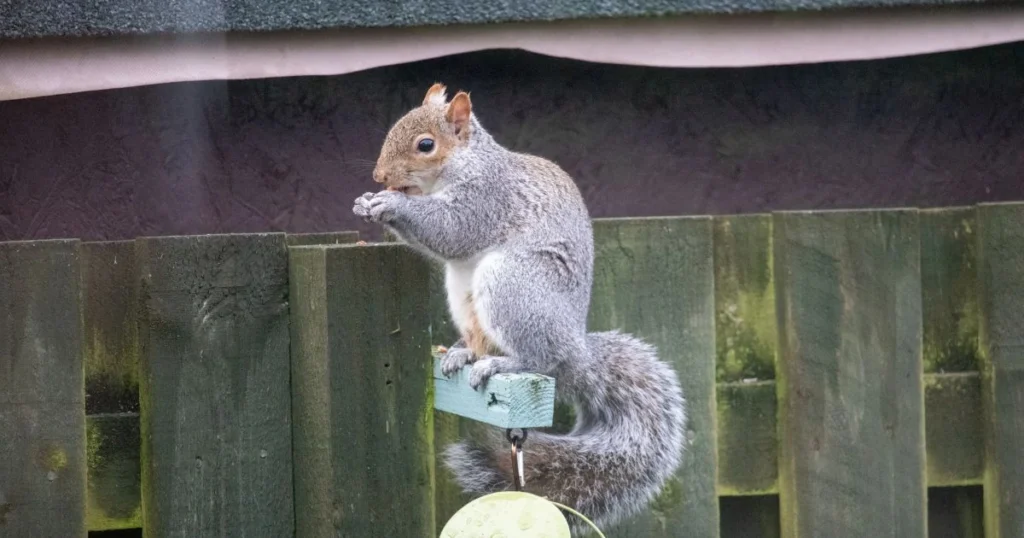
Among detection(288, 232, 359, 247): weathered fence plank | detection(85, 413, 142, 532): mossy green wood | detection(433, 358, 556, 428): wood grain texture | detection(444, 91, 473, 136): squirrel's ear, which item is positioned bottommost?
detection(85, 413, 142, 532): mossy green wood

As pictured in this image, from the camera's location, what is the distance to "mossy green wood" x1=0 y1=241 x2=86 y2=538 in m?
1.51

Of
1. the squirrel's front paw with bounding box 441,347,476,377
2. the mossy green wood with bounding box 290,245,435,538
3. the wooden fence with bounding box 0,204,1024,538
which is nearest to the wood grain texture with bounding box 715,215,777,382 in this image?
the wooden fence with bounding box 0,204,1024,538

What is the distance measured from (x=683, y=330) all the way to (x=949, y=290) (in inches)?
17.1

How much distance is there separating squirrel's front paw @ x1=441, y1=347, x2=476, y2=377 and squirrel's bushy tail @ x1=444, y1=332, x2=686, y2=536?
12 cm

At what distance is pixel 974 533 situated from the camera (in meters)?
1.81

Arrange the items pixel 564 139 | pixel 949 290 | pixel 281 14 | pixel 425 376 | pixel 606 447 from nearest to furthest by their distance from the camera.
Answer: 1. pixel 425 376
2. pixel 606 447
3. pixel 949 290
4. pixel 281 14
5. pixel 564 139

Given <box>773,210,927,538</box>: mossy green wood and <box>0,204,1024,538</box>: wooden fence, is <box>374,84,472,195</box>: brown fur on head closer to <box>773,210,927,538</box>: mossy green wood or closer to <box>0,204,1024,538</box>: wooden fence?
<box>0,204,1024,538</box>: wooden fence

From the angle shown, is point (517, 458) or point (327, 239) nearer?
point (517, 458)

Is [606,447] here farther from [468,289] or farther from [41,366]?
[41,366]

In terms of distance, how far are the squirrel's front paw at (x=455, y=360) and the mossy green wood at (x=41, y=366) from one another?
504 mm

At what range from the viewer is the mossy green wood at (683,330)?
5.59ft

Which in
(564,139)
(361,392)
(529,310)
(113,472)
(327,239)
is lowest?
(113,472)

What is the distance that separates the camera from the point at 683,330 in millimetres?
1720

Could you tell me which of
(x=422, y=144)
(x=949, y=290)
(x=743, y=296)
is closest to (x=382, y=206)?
(x=422, y=144)
